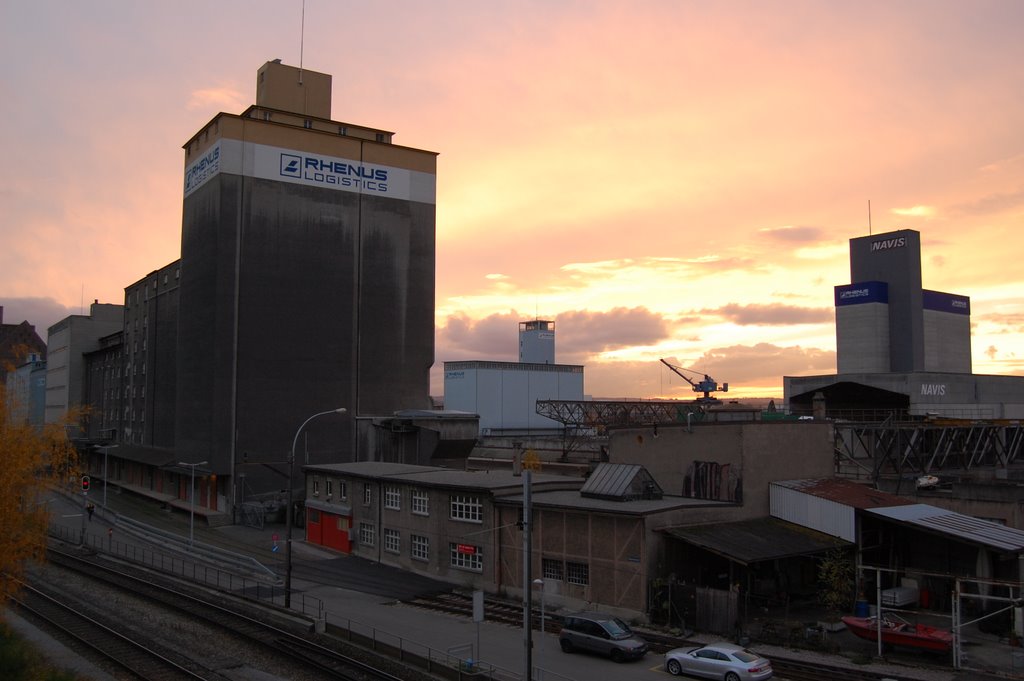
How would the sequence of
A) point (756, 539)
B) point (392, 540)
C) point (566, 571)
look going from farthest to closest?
point (392, 540) < point (566, 571) < point (756, 539)

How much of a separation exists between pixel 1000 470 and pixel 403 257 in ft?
204

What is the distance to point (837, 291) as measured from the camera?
469ft

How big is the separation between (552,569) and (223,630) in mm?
15372

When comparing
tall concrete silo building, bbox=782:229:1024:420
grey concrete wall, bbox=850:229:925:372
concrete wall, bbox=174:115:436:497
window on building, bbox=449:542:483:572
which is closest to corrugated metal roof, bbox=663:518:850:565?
window on building, bbox=449:542:483:572

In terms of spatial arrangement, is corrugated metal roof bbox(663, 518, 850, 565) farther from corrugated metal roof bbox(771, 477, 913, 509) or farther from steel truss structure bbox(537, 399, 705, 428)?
steel truss structure bbox(537, 399, 705, 428)

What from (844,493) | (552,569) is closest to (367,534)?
(552,569)

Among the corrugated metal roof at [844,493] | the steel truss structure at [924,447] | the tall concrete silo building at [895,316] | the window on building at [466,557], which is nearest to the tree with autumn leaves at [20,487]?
the window on building at [466,557]

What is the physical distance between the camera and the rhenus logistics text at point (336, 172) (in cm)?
7706

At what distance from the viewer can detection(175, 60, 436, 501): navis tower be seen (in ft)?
240

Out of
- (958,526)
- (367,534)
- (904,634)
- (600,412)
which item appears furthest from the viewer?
(600,412)

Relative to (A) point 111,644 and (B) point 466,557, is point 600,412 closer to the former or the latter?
(B) point 466,557

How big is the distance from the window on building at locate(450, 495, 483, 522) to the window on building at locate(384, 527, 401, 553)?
593 centimetres

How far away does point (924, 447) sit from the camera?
7156 centimetres

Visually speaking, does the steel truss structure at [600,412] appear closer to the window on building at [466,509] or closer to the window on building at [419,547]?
the window on building at [419,547]
